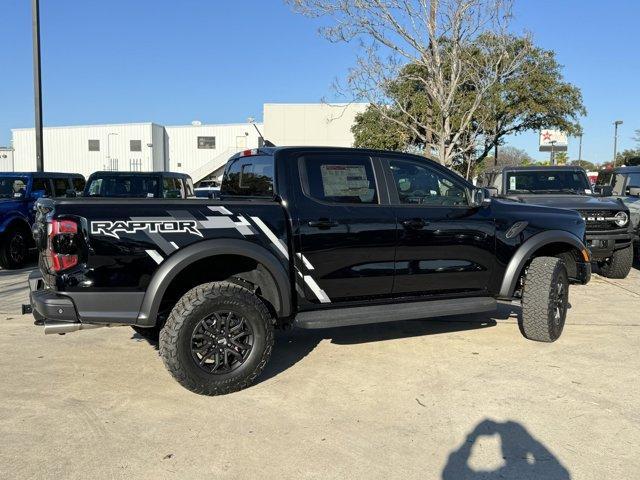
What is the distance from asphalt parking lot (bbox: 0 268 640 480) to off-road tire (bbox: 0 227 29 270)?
437 centimetres

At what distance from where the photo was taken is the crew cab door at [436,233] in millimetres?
4816

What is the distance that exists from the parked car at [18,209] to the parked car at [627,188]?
10.3 m

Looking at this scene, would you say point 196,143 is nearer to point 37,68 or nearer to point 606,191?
point 37,68

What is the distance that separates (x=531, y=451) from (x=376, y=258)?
6.25 feet

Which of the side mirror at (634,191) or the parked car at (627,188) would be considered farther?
the side mirror at (634,191)

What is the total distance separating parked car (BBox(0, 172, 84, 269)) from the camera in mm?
9656

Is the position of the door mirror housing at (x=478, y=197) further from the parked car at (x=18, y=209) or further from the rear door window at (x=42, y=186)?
the rear door window at (x=42, y=186)

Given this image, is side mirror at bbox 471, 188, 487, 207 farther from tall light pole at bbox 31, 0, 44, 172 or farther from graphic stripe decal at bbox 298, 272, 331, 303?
tall light pole at bbox 31, 0, 44, 172

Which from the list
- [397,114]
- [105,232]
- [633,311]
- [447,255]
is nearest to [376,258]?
[447,255]

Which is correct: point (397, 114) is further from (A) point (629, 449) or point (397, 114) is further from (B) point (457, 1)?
(A) point (629, 449)

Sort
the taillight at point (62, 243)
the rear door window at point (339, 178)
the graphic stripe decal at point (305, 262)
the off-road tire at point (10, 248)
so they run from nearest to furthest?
the taillight at point (62, 243) → the graphic stripe decal at point (305, 262) → the rear door window at point (339, 178) → the off-road tire at point (10, 248)

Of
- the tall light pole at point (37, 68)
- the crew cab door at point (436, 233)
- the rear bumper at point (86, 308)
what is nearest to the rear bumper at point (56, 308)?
the rear bumper at point (86, 308)

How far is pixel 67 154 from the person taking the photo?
4406 cm

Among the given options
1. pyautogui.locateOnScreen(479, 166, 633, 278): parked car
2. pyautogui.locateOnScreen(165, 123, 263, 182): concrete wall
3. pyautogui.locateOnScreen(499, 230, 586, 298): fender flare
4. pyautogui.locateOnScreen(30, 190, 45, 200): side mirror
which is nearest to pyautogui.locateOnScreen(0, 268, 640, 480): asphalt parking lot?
pyautogui.locateOnScreen(499, 230, 586, 298): fender flare
